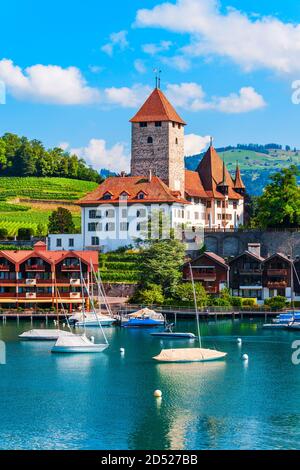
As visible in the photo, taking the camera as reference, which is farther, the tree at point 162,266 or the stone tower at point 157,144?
the stone tower at point 157,144

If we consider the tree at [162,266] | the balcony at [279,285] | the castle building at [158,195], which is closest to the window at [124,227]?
the castle building at [158,195]

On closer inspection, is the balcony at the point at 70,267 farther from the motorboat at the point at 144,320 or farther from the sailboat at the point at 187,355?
the sailboat at the point at 187,355

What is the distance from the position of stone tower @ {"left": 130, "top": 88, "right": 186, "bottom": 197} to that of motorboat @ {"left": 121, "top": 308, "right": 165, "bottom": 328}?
2757cm

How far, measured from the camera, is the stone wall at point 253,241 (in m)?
106

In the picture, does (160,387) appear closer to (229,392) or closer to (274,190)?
(229,392)

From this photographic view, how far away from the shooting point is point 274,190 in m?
106

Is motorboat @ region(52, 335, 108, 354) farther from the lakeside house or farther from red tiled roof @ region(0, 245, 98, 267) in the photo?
red tiled roof @ region(0, 245, 98, 267)

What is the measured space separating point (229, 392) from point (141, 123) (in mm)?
62483

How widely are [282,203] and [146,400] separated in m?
53.4

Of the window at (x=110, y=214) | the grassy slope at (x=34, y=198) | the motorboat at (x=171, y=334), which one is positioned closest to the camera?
the motorboat at (x=171, y=334)

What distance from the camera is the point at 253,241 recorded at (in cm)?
10744

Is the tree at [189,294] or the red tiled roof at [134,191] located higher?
the red tiled roof at [134,191]

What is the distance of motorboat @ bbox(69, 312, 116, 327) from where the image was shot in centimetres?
8938
